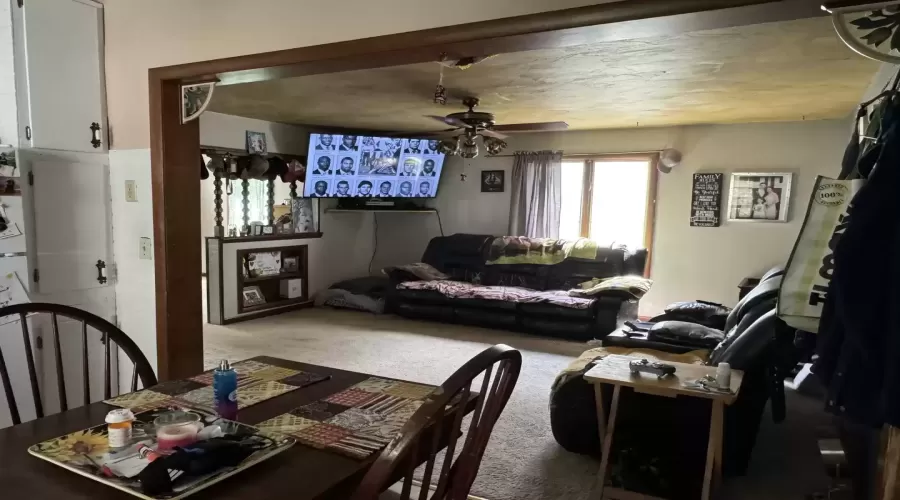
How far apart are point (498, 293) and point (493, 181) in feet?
5.67

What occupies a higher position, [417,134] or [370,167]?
[417,134]

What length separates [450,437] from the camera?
1240 mm

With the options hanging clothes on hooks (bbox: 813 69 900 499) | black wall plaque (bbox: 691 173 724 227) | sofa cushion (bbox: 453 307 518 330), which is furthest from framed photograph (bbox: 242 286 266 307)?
hanging clothes on hooks (bbox: 813 69 900 499)

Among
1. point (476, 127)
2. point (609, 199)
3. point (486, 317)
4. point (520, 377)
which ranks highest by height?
point (476, 127)

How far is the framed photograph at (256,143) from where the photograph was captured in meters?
5.99

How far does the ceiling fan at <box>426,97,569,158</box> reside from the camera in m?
4.37

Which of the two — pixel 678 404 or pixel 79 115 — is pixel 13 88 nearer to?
pixel 79 115

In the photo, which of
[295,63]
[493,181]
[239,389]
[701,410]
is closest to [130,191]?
[295,63]

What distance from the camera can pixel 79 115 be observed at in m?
2.74

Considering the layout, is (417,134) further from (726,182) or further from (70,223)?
(70,223)

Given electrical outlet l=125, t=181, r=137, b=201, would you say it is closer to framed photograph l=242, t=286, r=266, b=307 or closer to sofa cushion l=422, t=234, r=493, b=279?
framed photograph l=242, t=286, r=266, b=307

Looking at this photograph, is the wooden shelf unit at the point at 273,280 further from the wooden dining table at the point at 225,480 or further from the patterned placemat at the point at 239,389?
the wooden dining table at the point at 225,480

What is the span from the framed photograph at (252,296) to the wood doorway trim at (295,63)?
3.37 meters

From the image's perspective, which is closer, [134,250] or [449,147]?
[134,250]
